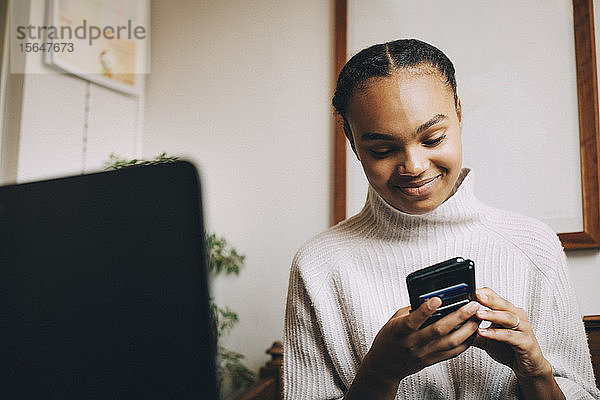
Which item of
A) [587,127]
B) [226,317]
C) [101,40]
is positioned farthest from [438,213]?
[101,40]

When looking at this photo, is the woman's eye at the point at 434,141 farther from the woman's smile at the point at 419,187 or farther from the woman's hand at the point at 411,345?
the woman's hand at the point at 411,345

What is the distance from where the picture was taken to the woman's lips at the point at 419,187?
882mm

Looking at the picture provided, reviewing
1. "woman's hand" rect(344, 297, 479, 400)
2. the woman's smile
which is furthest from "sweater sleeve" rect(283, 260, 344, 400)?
the woman's smile

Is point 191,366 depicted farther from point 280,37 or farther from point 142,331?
point 280,37

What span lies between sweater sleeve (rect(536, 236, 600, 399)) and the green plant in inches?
39.7

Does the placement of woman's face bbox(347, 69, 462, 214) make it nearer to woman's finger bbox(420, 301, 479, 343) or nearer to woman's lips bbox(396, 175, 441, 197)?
woman's lips bbox(396, 175, 441, 197)

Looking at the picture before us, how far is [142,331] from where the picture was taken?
1.07 feet

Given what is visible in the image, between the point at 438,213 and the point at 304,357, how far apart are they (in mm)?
364

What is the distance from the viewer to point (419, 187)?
89 centimetres

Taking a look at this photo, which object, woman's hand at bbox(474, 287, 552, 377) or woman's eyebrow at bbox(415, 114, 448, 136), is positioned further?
woman's eyebrow at bbox(415, 114, 448, 136)

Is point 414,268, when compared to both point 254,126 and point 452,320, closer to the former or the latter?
point 452,320

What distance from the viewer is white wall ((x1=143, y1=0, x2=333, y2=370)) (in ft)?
5.74

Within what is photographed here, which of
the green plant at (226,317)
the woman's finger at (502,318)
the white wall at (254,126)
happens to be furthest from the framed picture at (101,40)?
the woman's finger at (502,318)

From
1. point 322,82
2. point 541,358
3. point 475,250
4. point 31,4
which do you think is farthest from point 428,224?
point 31,4
